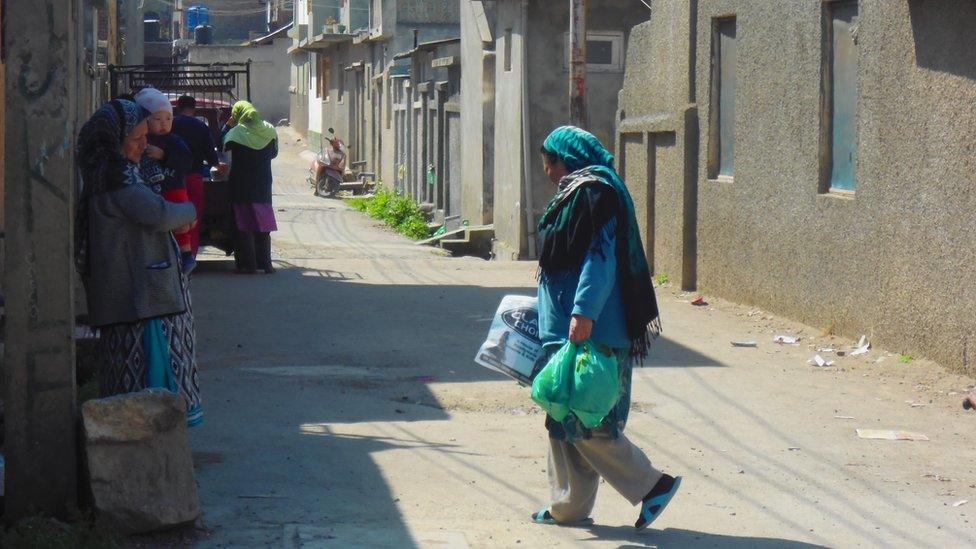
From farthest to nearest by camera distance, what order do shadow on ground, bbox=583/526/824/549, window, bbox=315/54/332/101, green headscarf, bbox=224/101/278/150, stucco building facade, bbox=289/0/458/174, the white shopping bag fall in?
window, bbox=315/54/332/101, stucco building facade, bbox=289/0/458/174, green headscarf, bbox=224/101/278/150, the white shopping bag, shadow on ground, bbox=583/526/824/549

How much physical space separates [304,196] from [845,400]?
2818 cm

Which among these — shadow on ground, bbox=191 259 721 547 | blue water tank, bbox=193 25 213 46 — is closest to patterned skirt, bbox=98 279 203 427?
shadow on ground, bbox=191 259 721 547

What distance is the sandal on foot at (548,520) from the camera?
219 inches

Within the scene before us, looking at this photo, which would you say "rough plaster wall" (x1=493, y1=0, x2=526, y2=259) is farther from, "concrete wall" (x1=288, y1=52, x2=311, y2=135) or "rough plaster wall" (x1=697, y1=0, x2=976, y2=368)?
"concrete wall" (x1=288, y1=52, x2=311, y2=135)

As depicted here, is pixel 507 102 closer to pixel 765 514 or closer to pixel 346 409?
pixel 346 409

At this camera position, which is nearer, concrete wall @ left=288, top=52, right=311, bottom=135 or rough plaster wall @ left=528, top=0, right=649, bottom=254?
rough plaster wall @ left=528, top=0, right=649, bottom=254

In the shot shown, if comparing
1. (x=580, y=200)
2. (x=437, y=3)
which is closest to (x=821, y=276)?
(x=580, y=200)

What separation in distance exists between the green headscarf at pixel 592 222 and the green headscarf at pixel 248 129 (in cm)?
911

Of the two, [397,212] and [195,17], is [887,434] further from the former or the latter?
[195,17]

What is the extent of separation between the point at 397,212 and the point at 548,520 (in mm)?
22876

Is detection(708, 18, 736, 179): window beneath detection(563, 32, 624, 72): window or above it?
beneath

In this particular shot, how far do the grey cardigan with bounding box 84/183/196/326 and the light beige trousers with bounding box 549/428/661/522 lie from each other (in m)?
1.85

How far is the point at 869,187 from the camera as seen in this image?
9922mm

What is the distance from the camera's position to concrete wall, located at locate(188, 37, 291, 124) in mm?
57875
